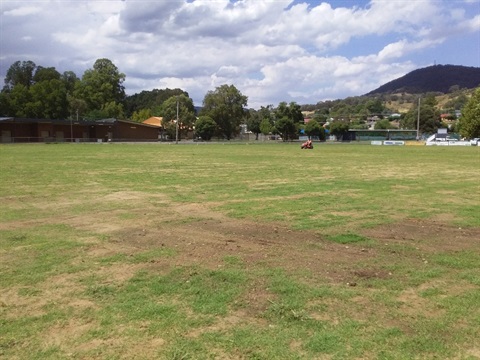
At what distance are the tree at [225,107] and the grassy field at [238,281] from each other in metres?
94.1

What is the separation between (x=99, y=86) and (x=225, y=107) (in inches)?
1264

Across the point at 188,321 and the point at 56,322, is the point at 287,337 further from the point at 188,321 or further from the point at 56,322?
the point at 56,322

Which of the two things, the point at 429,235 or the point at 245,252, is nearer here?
the point at 245,252

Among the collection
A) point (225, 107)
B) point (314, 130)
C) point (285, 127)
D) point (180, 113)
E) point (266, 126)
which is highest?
point (225, 107)

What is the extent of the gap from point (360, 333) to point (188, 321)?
1.67 meters

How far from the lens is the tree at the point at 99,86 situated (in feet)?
356

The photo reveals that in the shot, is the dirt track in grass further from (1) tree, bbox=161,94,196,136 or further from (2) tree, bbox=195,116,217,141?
(1) tree, bbox=161,94,196,136

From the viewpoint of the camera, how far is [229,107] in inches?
4193

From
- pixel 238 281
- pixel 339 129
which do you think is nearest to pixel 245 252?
pixel 238 281

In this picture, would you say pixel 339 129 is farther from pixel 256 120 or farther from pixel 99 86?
pixel 99 86

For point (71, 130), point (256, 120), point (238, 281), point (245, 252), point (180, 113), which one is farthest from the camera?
point (256, 120)

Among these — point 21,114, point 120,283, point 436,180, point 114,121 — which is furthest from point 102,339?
point 21,114

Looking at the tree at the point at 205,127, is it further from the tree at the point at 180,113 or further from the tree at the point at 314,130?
the tree at the point at 314,130

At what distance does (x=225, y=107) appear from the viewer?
105 m
